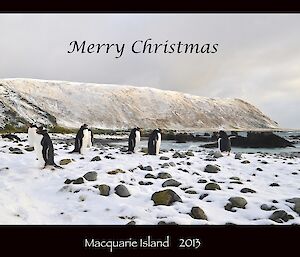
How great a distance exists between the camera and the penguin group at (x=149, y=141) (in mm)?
5168

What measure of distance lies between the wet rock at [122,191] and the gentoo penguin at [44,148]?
1.10 meters

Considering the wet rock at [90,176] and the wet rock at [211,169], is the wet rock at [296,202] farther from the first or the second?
the wet rock at [90,176]

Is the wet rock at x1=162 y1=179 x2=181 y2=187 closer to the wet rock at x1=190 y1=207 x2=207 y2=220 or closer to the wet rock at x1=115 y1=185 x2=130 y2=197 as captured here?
the wet rock at x1=115 y1=185 x2=130 y2=197

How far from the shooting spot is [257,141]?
818 cm

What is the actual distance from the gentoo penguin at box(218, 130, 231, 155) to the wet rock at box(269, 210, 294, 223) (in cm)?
244

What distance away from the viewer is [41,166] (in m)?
4.36

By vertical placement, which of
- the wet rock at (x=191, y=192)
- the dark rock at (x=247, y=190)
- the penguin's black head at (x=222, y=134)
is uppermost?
the penguin's black head at (x=222, y=134)

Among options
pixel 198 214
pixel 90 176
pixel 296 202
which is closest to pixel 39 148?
pixel 90 176

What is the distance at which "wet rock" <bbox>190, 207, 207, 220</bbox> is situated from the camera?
11.1 ft

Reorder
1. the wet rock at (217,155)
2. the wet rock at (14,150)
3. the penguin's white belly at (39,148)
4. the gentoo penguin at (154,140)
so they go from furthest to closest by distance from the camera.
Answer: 1. the wet rock at (217,155)
2. the gentoo penguin at (154,140)
3. the wet rock at (14,150)
4. the penguin's white belly at (39,148)

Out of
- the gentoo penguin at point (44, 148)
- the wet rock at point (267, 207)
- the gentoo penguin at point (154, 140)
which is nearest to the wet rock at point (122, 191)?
the gentoo penguin at point (44, 148)
